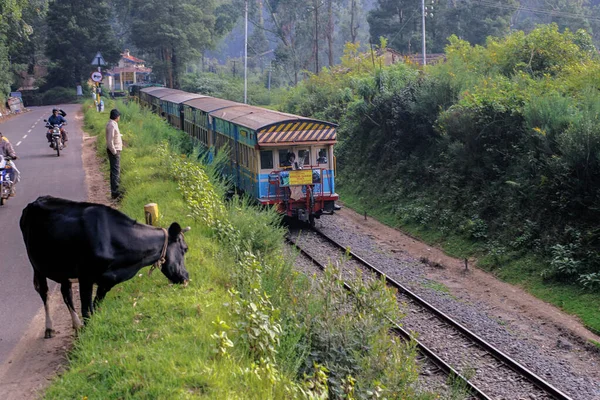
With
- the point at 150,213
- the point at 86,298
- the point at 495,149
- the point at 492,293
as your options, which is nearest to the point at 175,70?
the point at 495,149

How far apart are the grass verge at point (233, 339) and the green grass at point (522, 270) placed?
498 cm

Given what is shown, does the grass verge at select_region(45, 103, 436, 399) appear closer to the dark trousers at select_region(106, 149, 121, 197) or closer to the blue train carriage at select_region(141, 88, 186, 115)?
the dark trousers at select_region(106, 149, 121, 197)

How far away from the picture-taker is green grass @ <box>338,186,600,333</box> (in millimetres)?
11680

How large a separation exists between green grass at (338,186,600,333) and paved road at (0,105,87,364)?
840cm

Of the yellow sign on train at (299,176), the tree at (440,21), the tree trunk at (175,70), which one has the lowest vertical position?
the yellow sign on train at (299,176)

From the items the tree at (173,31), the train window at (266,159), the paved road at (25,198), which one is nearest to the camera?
the paved road at (25,198)

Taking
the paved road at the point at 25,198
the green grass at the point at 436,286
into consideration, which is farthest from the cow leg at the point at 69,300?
the green grass at the point at 436,286

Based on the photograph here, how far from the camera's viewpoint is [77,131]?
96.2 feet

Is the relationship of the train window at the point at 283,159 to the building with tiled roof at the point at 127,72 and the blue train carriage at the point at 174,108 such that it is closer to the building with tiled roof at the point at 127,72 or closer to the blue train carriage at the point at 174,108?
the blue train carriage at the point at 174,108

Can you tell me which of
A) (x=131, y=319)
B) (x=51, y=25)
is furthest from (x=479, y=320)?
(x=51, y=25)

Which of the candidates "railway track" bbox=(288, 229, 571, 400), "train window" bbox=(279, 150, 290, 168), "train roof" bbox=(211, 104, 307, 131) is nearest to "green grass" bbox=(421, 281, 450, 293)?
"railway track" bbox=(288, 229, 571, 400)

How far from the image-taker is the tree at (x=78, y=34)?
5522cm

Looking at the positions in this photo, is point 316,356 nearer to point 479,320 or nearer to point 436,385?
point 436,385

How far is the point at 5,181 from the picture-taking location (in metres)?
14.2
